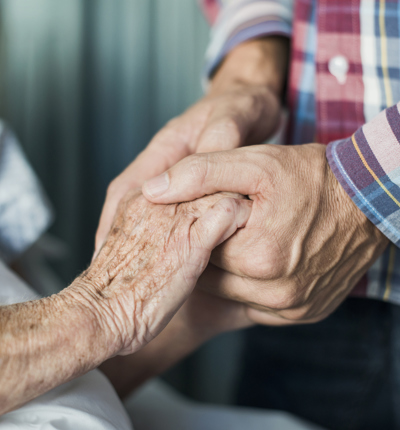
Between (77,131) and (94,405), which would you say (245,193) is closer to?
(94,405)

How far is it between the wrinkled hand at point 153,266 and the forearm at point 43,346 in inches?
0.9

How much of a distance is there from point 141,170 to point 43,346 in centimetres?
34

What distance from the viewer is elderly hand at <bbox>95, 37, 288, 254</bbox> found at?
658 mm

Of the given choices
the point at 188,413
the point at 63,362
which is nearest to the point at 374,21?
the point at 63,362

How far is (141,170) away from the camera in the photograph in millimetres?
682

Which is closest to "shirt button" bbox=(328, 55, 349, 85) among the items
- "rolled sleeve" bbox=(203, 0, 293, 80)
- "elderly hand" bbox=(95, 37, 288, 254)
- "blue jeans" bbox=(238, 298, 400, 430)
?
"elderly hand" bbox=(95, 37, 288, 254)

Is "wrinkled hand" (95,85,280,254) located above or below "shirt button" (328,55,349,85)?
below

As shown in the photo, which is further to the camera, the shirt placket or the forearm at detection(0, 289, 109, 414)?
the shirt placket

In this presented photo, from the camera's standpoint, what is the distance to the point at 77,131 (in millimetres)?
1801

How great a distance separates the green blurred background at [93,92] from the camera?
1684 mm

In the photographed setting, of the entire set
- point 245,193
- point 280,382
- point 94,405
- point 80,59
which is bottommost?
point 280,382

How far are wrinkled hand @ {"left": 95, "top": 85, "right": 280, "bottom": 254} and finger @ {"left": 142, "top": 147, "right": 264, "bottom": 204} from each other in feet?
0.40

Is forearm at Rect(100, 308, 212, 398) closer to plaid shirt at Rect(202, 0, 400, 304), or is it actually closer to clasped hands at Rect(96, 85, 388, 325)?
clasped hands at Rect(96, 85, 388, 325)

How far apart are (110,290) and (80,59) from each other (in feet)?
4.90
